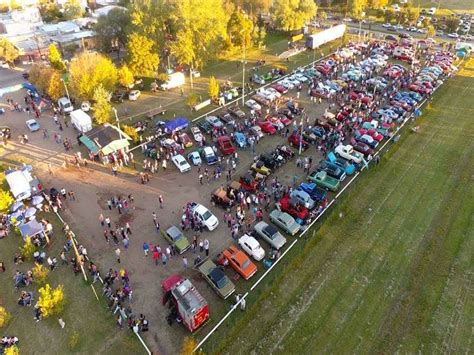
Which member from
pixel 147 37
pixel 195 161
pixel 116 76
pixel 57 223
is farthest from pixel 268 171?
pixel 147 37

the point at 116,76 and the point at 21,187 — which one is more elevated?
the point at 116,76

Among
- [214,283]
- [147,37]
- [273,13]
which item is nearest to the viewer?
[214,283]

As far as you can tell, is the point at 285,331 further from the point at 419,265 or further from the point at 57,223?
the point at 57,223

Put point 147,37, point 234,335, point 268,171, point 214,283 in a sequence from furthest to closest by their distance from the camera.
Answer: point 147,37, point 268,171, point 214,283, point 234,335

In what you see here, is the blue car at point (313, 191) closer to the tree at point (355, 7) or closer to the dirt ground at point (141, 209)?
the dirt ground at point (141, 209)

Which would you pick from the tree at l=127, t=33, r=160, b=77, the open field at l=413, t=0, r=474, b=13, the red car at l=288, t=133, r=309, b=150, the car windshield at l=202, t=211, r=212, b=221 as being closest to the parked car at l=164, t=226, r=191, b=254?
the car windshield at l=202, t=211, r=212, b=221

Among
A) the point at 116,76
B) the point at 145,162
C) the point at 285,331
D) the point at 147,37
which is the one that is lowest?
the point at 285,331

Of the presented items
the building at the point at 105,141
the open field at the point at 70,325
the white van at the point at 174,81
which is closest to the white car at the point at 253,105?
the white van at the point at 174,81
